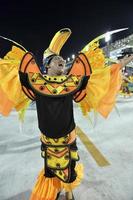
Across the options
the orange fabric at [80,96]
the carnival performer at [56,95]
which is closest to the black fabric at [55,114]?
the carnival performer at [56,95]

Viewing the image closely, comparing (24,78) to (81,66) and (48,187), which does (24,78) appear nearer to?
(81,66)

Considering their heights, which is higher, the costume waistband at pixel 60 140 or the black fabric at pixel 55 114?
the black fabric at pixel 55 114

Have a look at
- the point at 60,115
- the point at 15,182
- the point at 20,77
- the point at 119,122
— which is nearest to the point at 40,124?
the point at 60,115

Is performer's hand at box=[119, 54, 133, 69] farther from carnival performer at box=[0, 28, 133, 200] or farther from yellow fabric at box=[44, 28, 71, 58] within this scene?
yellow fabric at box=[44, 28, 71, 58]

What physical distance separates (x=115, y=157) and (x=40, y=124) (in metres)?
2.14

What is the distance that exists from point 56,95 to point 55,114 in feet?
0.63

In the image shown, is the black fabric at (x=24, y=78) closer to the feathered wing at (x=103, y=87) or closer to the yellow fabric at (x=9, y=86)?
the yellow fabric at (x=9, y=86)

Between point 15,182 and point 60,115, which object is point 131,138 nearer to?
point 15,182

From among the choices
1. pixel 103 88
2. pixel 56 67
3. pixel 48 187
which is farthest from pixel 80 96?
pixel 48 187

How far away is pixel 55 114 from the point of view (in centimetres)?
257

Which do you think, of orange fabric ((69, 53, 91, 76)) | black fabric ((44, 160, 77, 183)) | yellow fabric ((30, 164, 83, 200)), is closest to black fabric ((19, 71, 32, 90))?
orange fabric ((69, 53, 91, 76))

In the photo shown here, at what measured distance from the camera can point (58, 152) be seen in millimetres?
2627

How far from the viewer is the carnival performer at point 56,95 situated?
2.55m

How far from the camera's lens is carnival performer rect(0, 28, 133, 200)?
8.36 feet
